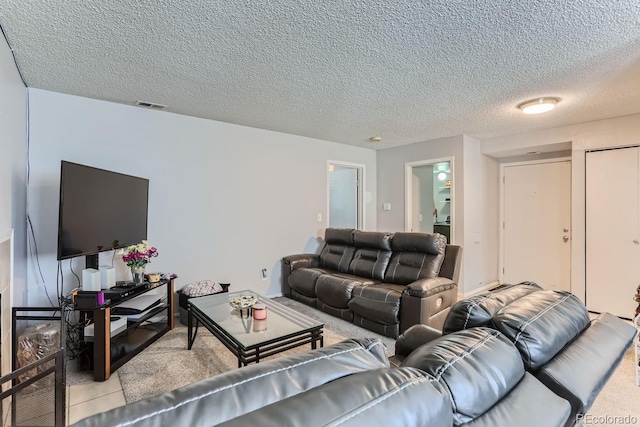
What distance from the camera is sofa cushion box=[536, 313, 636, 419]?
91 centimetres

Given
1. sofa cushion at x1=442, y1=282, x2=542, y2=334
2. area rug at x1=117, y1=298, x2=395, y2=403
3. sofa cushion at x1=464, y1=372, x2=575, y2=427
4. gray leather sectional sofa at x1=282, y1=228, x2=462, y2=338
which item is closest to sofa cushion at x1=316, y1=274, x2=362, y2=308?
gray leather sectional sofa at x1=282, y1=228, x2=462, y2=338

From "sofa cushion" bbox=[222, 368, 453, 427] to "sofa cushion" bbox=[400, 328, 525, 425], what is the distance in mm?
94

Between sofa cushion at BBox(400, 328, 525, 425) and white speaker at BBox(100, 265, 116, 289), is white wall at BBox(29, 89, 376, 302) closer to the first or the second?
white speaker at BBox(100, 265, 116, 289)

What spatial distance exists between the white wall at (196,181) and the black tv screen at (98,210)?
1.25 feet

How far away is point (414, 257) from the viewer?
3703 mm

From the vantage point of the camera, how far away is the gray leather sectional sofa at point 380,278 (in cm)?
309

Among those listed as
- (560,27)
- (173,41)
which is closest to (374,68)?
(560,27)

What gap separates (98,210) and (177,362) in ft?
4.68

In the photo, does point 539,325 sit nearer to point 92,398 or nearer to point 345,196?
point 92,398

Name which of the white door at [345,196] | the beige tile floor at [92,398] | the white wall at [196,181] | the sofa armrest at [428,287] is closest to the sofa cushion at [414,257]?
the sofa armrest at [428,287]

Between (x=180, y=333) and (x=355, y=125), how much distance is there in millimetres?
3145

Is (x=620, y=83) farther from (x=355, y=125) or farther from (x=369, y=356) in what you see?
(x=369, y=356)

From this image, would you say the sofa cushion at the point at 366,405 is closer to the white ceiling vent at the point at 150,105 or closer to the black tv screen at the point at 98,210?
the black tv screen at the point at 98,210

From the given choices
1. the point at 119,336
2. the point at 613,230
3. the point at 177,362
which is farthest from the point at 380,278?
the point at 613,230
